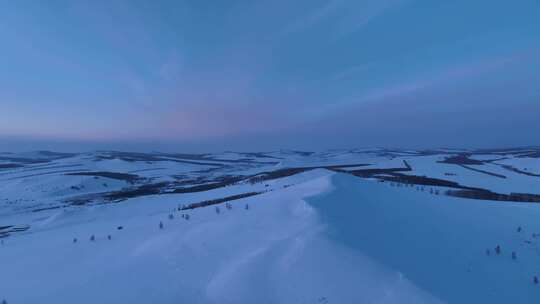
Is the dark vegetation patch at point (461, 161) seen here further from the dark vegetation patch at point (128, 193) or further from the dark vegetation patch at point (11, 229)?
the dark vegetation patch at point (11, 229)

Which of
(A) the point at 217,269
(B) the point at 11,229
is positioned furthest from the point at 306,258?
(B) the point at 11,229

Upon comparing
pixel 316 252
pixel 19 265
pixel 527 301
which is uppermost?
pixel 316 252

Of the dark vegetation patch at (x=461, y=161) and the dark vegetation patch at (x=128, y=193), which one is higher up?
the dark vegetation patch at (x=461, y=161)

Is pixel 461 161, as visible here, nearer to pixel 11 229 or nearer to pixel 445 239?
pixel 445 239

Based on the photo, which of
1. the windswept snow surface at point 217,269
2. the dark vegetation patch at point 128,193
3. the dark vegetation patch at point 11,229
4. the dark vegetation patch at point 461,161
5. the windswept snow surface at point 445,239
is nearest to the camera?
the windswept snow surface at point 217,269

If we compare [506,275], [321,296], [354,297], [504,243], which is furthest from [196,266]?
[504,243]

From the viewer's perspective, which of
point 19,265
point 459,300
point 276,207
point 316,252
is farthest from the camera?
point 276,207

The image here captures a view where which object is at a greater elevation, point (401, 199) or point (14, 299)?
point (401, 199)

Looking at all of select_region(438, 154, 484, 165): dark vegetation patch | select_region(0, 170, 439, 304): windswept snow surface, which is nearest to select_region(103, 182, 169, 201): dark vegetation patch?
select_region(0, 170, 439, 304): windswept snow surface

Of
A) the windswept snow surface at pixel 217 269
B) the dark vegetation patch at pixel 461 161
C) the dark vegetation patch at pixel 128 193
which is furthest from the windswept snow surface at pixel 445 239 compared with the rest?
the dark vegetation patch at pixel 461 161

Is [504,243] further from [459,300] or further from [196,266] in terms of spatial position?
[196,266]
